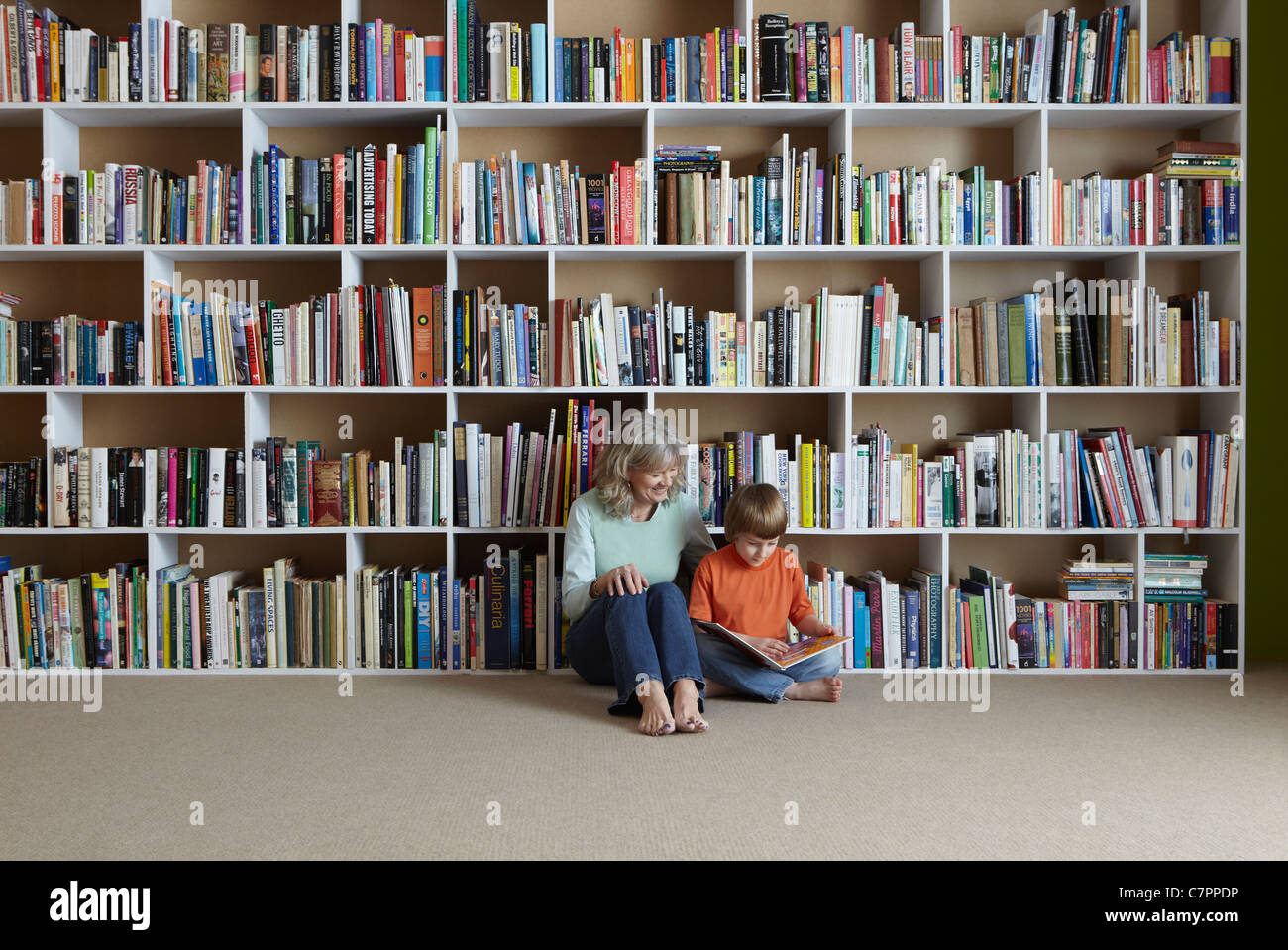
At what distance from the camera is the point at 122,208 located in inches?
133

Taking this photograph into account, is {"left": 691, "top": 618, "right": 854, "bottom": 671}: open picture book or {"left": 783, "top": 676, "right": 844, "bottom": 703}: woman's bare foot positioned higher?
{"left": 691, "top": 618, "right": 854, "bottom": 671}: open picture book

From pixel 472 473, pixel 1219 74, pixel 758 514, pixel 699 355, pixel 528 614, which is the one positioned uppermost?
pixel 1219 74

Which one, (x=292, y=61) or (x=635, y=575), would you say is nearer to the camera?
(x=635, y=575)

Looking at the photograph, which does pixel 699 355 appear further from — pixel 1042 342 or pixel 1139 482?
pixel 1139 482

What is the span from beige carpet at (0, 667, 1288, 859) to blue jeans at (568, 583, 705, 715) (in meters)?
0.13

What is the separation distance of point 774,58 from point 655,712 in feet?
6.97

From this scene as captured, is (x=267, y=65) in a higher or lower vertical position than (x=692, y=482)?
higher

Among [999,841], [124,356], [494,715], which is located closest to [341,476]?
[124,356]

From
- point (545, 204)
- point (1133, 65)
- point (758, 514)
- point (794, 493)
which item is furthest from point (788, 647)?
point (1133, 65)

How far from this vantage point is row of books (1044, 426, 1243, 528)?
3404 millimetres

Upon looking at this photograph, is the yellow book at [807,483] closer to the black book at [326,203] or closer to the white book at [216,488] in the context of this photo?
the black book at [326,203]

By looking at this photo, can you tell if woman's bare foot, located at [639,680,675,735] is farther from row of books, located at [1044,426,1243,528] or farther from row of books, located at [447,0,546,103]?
row of books, located at [447,0,546,103]
